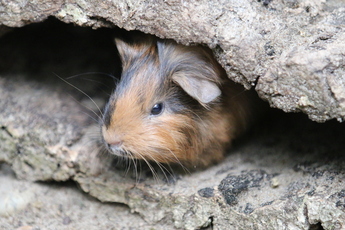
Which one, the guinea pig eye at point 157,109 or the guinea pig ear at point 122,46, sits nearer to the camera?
the guinea pig eye at point 157,109

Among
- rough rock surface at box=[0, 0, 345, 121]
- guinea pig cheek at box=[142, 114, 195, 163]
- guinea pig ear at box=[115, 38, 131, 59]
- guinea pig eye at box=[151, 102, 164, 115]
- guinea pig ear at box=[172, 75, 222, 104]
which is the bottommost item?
guinea pig cheek at box=[142, 114, 195, 163]

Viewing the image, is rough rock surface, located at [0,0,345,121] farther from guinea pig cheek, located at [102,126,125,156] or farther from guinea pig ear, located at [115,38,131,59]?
guinea pig cheek, located at [102,126,125,156]

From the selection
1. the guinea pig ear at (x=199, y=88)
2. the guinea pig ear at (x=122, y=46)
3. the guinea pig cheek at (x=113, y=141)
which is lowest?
the guinea pig cheek at (x=113, y=141)

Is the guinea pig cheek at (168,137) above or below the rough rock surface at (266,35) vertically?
below

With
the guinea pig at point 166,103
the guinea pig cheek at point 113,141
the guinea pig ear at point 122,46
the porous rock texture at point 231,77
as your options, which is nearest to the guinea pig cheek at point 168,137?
the guinea pig at point 166,103

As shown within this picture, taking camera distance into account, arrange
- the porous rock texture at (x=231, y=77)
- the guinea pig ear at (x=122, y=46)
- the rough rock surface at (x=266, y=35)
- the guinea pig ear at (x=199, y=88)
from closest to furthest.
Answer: the rough rock surface at (x=266, y=35), the porous rock texture at (x=231, y=77), the guinea pig ear at (x=199, y=88), the guinea pig ear at (x=122, y=46)

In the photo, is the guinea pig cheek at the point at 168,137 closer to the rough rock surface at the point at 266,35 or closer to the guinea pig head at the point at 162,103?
the guinea pig head at the point at 162,103

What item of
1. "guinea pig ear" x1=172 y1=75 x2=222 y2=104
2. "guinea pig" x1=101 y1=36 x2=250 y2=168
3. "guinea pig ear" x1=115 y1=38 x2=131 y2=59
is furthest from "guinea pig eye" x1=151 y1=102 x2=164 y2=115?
"guinea pig ear" x1=115 y1=38 x2=131 y2=59

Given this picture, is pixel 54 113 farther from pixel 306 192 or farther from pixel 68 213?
pixel 306 192
